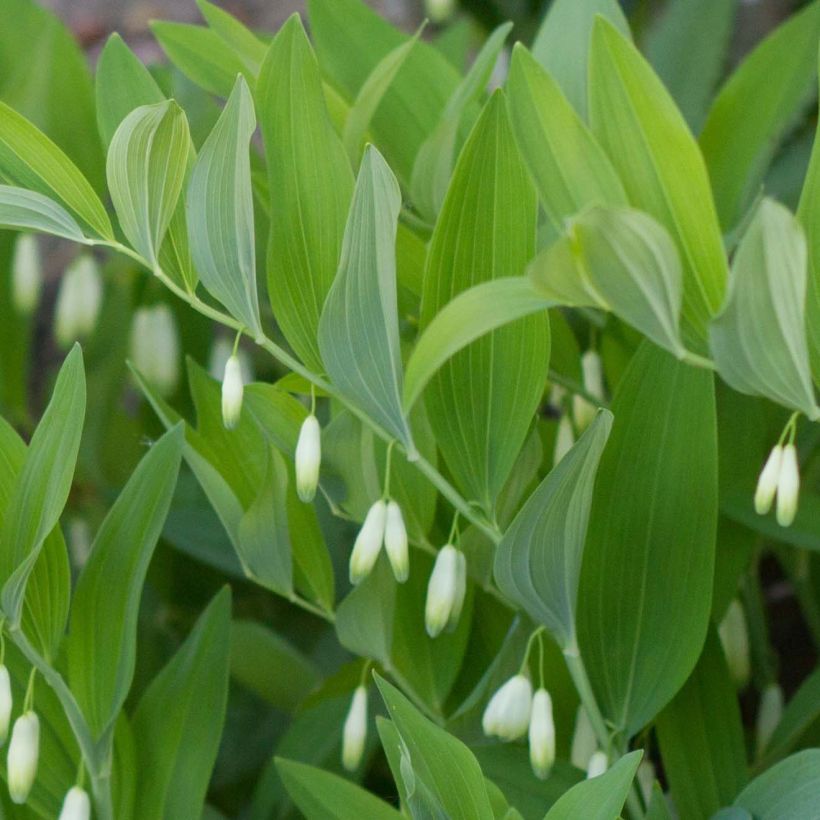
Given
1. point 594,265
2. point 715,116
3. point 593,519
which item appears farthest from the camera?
point 715,116

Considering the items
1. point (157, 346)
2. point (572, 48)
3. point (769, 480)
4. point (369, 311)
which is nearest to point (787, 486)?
point (769, 480)

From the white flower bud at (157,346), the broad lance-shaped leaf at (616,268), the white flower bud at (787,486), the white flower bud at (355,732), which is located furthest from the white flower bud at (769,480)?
the white flower bud at (157,346)

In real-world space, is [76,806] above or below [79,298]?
below

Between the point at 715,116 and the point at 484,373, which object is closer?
the point at 484,373

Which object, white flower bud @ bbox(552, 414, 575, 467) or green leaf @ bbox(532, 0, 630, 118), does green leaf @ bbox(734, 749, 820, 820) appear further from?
green leaf @ bbox(532, 0, 630, 118)

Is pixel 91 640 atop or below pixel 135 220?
below

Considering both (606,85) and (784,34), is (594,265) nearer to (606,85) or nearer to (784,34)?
(606,85)

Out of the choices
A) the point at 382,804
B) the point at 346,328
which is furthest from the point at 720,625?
the point at 346,328

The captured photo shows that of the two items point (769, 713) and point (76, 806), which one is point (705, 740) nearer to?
point (769, 713)

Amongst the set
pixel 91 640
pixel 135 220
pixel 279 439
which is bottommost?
pixel 91 640
